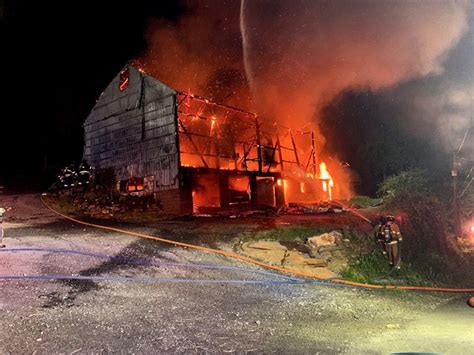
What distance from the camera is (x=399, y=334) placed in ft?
18.0

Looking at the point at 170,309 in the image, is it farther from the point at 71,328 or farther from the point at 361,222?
the point at 361,222

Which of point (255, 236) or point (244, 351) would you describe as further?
point (255, 236)

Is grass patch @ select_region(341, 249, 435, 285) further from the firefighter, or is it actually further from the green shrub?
the green shrub

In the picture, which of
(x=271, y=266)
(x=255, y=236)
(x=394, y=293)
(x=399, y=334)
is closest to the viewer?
(x=399, y=334)

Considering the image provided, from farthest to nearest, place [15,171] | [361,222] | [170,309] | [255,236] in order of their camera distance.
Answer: [15,171]
[361,222]
[255,236]
[170,309]

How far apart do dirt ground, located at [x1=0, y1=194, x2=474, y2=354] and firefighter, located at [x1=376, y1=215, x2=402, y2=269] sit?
1.27 m

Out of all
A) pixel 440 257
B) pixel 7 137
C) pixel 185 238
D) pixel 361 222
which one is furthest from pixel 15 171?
pixel 440 257

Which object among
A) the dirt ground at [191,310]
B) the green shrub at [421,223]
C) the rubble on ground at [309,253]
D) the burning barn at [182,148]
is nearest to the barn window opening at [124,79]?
the burning barn at [182,148]

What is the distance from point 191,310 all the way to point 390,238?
5.66m

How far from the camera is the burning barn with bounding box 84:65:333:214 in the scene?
20125 mm

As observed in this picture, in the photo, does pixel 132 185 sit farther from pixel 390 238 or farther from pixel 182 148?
pixel 390 238

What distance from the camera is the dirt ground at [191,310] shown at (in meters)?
4.80

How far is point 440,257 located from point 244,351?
8880 millimetres

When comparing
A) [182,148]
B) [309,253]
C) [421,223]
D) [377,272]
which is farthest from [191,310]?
[182,148]
